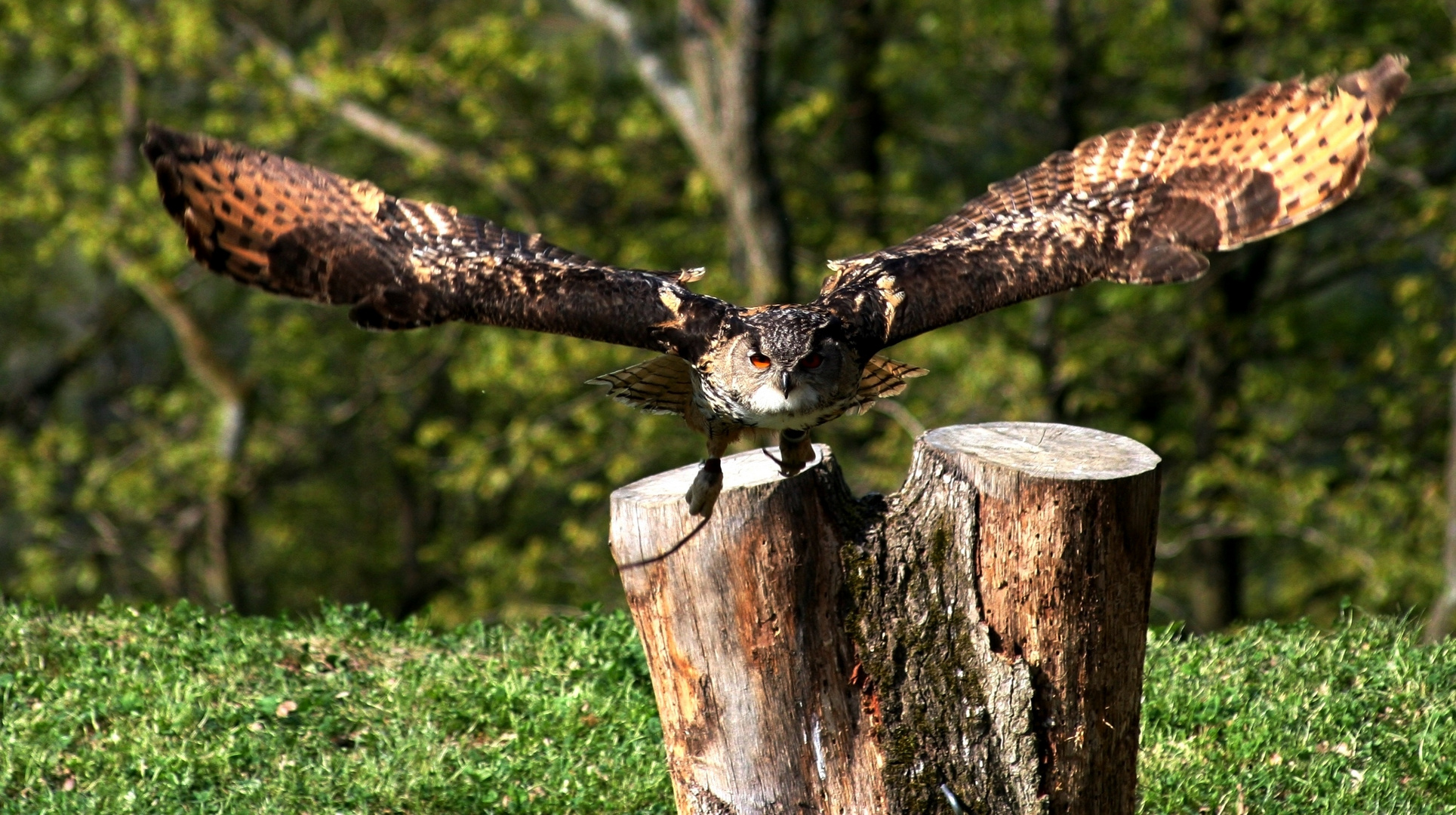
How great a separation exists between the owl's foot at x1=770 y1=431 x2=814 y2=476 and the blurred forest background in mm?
6968

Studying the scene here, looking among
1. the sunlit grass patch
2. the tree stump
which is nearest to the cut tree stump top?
the tree stump

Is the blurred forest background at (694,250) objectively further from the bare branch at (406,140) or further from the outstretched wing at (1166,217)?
the outstretched wing at (1166,217)

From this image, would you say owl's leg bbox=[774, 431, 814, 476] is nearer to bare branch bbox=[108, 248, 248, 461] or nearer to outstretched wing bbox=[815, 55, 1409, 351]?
outstretched wing bbox=[815, 55, 1409, 351]

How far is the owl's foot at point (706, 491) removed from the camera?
4.06 metres

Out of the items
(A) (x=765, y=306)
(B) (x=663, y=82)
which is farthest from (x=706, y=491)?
(B) (x=663, y=82)

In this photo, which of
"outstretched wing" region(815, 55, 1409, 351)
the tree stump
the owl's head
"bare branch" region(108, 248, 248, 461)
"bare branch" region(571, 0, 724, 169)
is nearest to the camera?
the tree stump

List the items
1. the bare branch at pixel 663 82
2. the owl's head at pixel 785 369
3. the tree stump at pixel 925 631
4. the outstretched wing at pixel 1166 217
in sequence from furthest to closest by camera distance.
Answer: the bare branch at pixel 663 82 → the outstretched wing at pixel 1166 217 → the owl's head at pixel 785 369 → the tree stump at pixel 925 631

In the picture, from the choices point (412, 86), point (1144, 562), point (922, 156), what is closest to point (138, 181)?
point (412, 86)

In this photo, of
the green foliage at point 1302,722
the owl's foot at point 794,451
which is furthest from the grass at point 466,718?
the owl's foot at point 794,451

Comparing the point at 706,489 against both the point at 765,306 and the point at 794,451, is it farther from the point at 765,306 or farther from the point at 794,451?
the point at 765,306

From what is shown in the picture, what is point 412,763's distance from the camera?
507cm

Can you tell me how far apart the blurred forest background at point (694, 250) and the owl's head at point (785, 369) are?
6.97m

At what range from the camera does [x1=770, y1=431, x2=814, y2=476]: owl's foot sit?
4348 millimetres

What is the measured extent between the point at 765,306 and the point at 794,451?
0.60m
